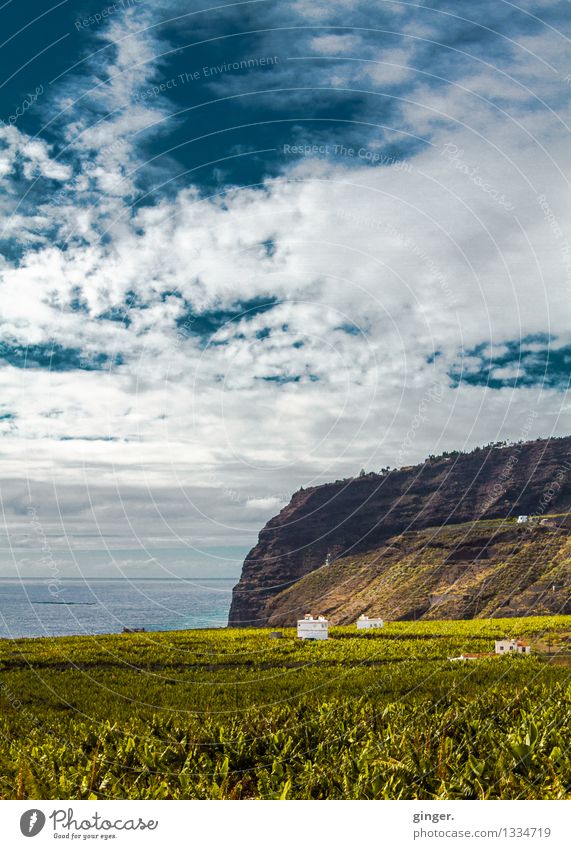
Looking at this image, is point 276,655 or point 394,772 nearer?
point 394,772

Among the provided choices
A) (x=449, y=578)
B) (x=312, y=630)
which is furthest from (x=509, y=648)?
(x=449, y=578)

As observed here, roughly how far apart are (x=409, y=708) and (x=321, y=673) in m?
14.8

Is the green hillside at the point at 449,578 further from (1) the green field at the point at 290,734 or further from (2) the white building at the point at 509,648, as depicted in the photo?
(1) the green field at the point at 290,734

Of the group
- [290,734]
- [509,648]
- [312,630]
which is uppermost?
[290,734]

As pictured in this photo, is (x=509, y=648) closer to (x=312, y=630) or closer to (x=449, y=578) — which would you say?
(x=312, y=630)

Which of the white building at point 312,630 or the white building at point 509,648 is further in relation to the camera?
the white building at point 312,630

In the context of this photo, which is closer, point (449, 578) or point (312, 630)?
point (312, 630)

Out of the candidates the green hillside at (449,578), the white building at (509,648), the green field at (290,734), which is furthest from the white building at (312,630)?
the green hillside at (449,578)

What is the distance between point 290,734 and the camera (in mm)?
14508

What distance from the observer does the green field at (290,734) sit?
10.5 meters

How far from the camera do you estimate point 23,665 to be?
41.2 m
